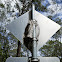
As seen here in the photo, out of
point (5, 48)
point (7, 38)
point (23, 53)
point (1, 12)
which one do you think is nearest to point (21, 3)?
point (1, 12)

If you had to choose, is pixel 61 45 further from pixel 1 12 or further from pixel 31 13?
pixel 31 13

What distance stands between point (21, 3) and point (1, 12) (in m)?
4.81

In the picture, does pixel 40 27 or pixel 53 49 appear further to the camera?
pixel 53 49

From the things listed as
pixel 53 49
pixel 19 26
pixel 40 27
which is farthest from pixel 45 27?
pixel 53 49

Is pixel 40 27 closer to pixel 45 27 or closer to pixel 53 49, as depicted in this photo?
pixel 45 27

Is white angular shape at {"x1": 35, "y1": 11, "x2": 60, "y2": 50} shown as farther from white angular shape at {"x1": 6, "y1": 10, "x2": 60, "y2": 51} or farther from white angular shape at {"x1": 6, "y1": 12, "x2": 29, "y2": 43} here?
white angular shape at {"x1": 6, "y1": 12, "x2": 29, "y2": 43}

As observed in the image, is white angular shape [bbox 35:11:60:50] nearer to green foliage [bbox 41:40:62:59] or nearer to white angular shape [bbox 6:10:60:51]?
white angular shape [bbox 6:10:60:51]

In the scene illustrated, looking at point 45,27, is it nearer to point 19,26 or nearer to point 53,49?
point 19,26

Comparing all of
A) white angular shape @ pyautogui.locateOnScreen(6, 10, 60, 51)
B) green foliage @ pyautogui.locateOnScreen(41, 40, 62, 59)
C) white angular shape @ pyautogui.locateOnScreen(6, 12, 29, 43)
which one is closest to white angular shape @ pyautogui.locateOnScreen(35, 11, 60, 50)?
white angular shape @ pyautogui.locateOnScreen(6, 10, 60, 51)

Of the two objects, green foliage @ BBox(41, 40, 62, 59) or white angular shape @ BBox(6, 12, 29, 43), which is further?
green foliage @ BBox(41, 40, 62, 59)

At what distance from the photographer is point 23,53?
28.4 metres

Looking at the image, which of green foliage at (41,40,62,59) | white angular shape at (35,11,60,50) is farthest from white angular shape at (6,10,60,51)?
green foliage at (41,40,62,59)

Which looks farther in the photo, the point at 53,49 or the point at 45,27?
the point at 53,49

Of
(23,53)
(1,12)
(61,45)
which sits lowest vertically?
(23,53)
